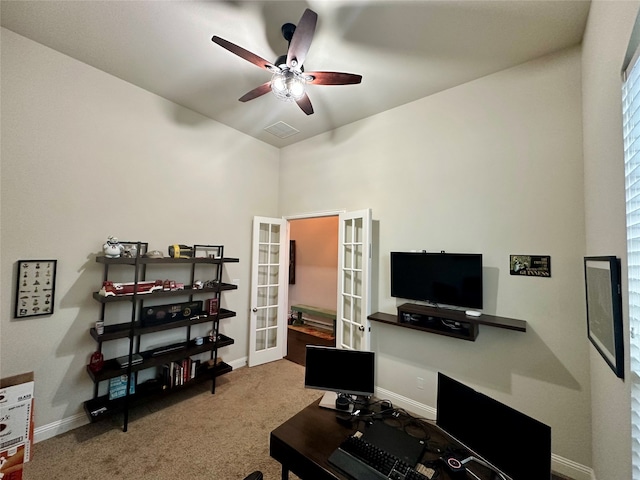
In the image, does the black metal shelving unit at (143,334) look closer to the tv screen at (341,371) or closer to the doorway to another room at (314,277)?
the tv screen at (341,371)

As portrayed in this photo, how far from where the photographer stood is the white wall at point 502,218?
2070 mm

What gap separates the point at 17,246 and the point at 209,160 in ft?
6.81

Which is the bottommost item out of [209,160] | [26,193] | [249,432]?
[249,432]

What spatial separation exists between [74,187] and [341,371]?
2988mm

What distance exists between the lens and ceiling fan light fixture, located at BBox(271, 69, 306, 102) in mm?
2025

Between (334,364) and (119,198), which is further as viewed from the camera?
(119,198)

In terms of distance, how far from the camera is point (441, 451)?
4.56 feet

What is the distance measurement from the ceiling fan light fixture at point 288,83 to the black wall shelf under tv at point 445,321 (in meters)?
2.29

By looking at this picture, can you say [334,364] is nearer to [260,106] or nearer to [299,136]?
[260,106]

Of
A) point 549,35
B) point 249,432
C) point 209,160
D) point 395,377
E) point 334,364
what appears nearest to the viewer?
point 334,364

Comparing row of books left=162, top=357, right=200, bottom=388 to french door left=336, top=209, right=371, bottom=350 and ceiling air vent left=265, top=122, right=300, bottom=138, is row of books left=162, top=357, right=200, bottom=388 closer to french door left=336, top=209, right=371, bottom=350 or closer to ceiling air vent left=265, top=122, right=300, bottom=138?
french door left=336, top=209, right=371, bottom=350

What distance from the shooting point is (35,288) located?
225 centimetres

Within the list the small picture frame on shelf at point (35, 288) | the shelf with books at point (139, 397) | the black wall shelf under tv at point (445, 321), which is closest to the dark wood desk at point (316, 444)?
the black wall shelf under tv at point (445, 321)

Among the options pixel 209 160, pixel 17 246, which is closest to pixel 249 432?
pixel 17 246
